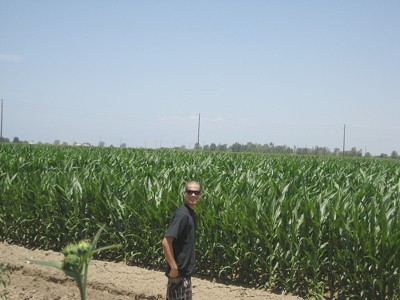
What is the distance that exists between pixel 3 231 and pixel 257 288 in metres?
4.41

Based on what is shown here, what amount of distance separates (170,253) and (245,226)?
171cm

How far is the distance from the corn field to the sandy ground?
317mm

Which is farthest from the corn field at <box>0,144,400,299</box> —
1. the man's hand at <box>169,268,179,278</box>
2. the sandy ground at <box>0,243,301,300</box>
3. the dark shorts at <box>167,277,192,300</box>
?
the man's hand at <box>169,268,179,278</box>

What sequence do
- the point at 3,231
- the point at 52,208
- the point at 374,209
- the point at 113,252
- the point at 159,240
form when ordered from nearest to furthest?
the point at 374,209
the point at 159,240
the point at 113,252
the point at 52,208
the point at 3,231

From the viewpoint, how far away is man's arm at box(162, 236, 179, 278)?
3.62 metres

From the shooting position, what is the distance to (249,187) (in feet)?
20.1

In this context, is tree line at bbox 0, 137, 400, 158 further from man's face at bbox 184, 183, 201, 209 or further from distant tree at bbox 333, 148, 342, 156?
man's face at bbox 184, 183, 201, 209

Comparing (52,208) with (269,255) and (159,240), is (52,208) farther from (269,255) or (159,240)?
(269,255)

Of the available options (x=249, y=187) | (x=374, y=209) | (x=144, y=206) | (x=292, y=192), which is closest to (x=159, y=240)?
(x=144, y=206)

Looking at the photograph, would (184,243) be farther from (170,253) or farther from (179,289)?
(179,289)

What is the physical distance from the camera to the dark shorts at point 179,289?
12.4 ft

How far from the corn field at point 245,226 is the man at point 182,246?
127cm

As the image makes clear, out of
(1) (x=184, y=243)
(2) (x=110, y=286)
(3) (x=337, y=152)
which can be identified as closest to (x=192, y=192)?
(1) (x=184, y=243)

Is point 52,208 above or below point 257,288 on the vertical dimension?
above
